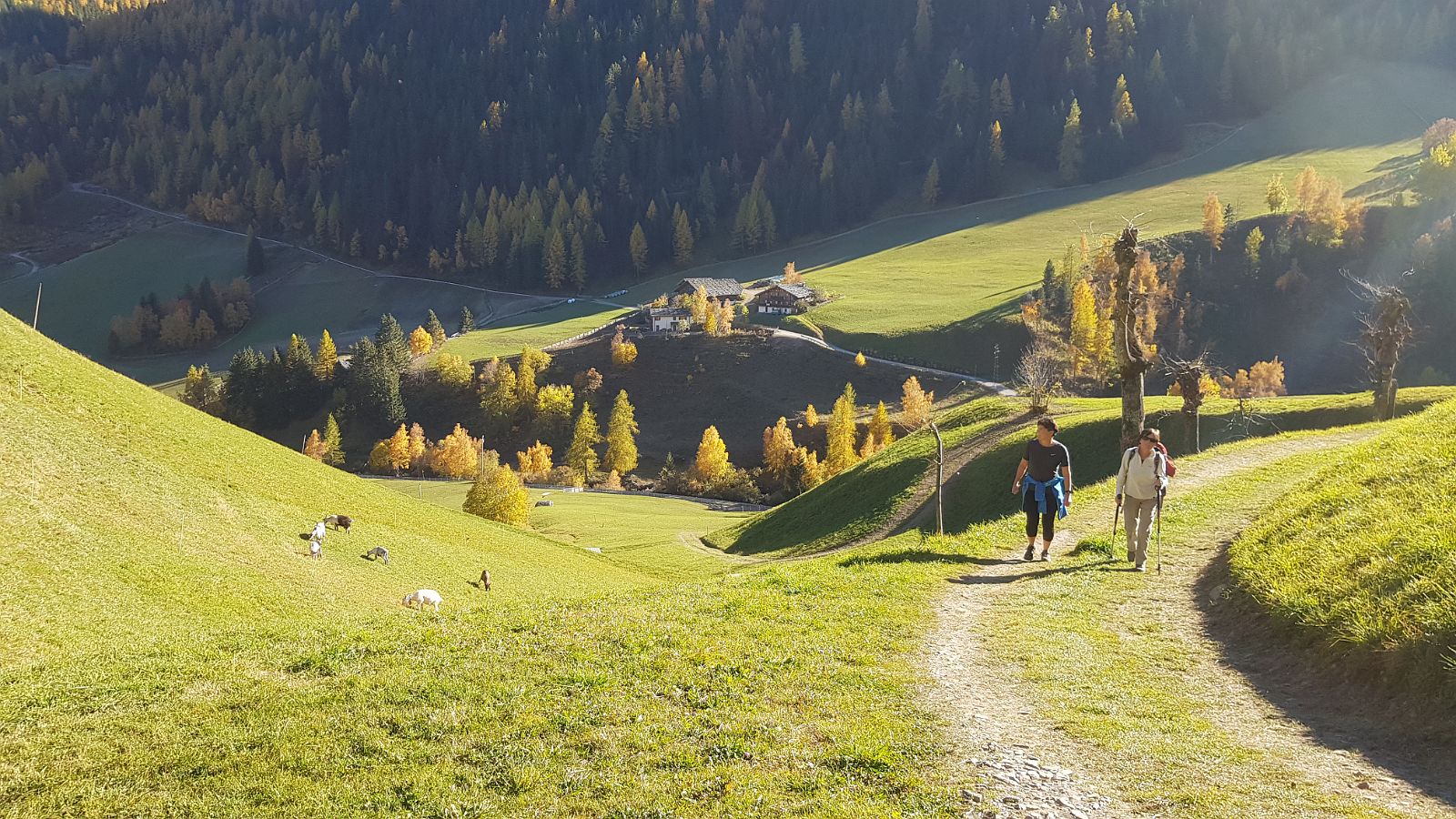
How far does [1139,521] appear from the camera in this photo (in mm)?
23281

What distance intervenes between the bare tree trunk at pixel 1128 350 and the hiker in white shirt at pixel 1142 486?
11455 mm

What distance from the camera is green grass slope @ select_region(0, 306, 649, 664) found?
2492 centimetres

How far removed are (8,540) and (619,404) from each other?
120m

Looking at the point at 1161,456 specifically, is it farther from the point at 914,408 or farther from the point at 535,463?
the point at 535,463

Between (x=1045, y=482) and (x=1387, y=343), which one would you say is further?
(x=1387, y=343)

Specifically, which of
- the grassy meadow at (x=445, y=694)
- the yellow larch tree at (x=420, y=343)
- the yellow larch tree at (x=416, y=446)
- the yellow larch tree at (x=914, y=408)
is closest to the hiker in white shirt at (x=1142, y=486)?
the grassy meadow at (x=445, y=694)

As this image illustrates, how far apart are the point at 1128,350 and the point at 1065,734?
26651 millimetres

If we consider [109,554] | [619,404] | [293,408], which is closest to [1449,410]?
[109,554]

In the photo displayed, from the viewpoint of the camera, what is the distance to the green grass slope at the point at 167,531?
81.8ft

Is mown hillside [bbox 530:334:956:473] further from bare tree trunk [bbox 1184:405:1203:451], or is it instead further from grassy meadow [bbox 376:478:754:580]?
bare tree trunk [bbox 1184:405:1203:451]

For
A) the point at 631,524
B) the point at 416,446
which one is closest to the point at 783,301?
the point at 416,446

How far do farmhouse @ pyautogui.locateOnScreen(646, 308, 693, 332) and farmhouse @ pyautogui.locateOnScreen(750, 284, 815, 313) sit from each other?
17.2 m

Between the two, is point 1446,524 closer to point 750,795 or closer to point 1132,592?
point 1132,592

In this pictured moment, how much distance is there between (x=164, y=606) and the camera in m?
26.1
